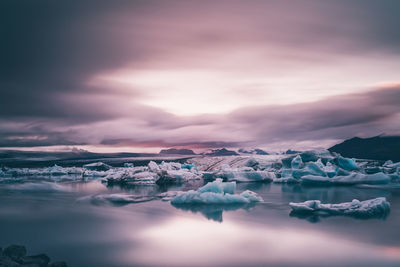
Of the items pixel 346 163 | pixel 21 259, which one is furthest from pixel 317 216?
pixel 346 163

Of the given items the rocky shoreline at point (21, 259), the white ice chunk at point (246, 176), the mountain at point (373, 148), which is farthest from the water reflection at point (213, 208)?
the mountain at point (373, 148)

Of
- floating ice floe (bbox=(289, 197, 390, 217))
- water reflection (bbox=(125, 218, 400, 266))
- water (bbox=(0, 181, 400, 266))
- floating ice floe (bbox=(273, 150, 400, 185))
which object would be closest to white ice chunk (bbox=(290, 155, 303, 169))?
floating ice floe (bbox=(273, 150, 400, 185))

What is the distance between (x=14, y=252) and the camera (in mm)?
6562

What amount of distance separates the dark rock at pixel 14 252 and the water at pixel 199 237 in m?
0.63

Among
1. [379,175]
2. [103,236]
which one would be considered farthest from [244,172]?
[103,236]

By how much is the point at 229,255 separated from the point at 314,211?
6204mm

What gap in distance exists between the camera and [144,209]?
46.5 feet

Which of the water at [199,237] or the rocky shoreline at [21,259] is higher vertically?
the rocky shoreline at [21,259]

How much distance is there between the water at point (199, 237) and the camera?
7188mm

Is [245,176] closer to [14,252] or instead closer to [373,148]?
[14,252]

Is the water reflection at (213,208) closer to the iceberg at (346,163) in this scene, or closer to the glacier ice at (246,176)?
the glacier ice at (246,176)

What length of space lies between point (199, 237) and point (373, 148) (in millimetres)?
124261

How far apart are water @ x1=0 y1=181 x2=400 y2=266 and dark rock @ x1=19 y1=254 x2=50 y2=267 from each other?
341 mm

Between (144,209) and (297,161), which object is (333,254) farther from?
(297,161)
